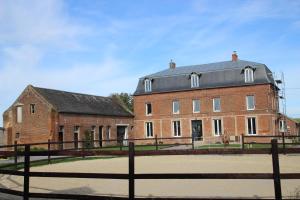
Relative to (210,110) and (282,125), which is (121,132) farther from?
(282,125)

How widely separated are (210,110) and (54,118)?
17.0 meters

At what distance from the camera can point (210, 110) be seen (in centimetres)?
4203

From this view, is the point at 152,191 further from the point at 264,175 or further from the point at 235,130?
the point at 235,130

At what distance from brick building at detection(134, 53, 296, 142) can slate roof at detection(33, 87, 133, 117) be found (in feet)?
11.5

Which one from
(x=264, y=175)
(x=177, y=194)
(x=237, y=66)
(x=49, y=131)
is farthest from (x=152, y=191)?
(x=237, y=66)

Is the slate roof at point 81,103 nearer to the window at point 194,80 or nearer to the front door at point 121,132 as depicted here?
the front door at point 121,132

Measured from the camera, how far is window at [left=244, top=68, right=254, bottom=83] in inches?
1597

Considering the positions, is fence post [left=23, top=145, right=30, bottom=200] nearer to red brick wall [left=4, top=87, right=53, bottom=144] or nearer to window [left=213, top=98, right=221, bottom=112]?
red brick wall [left=4, top=87, right=53, bottom=144]

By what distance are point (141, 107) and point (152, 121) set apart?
244cm

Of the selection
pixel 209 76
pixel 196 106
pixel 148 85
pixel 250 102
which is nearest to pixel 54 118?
pixel 148 85

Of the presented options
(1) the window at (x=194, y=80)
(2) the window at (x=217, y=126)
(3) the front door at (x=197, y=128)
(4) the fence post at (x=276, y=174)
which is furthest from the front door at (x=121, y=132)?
(4) the fence post at (x=276, y=174)

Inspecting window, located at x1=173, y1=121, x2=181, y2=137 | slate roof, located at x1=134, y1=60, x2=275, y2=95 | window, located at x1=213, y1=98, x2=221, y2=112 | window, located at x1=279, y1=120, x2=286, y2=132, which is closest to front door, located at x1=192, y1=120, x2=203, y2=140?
window, located at x1=173, y1=121, x2=181, y2=137

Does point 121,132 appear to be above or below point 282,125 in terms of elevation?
below

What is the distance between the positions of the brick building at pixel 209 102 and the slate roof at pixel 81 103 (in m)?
Answer: 3.51
